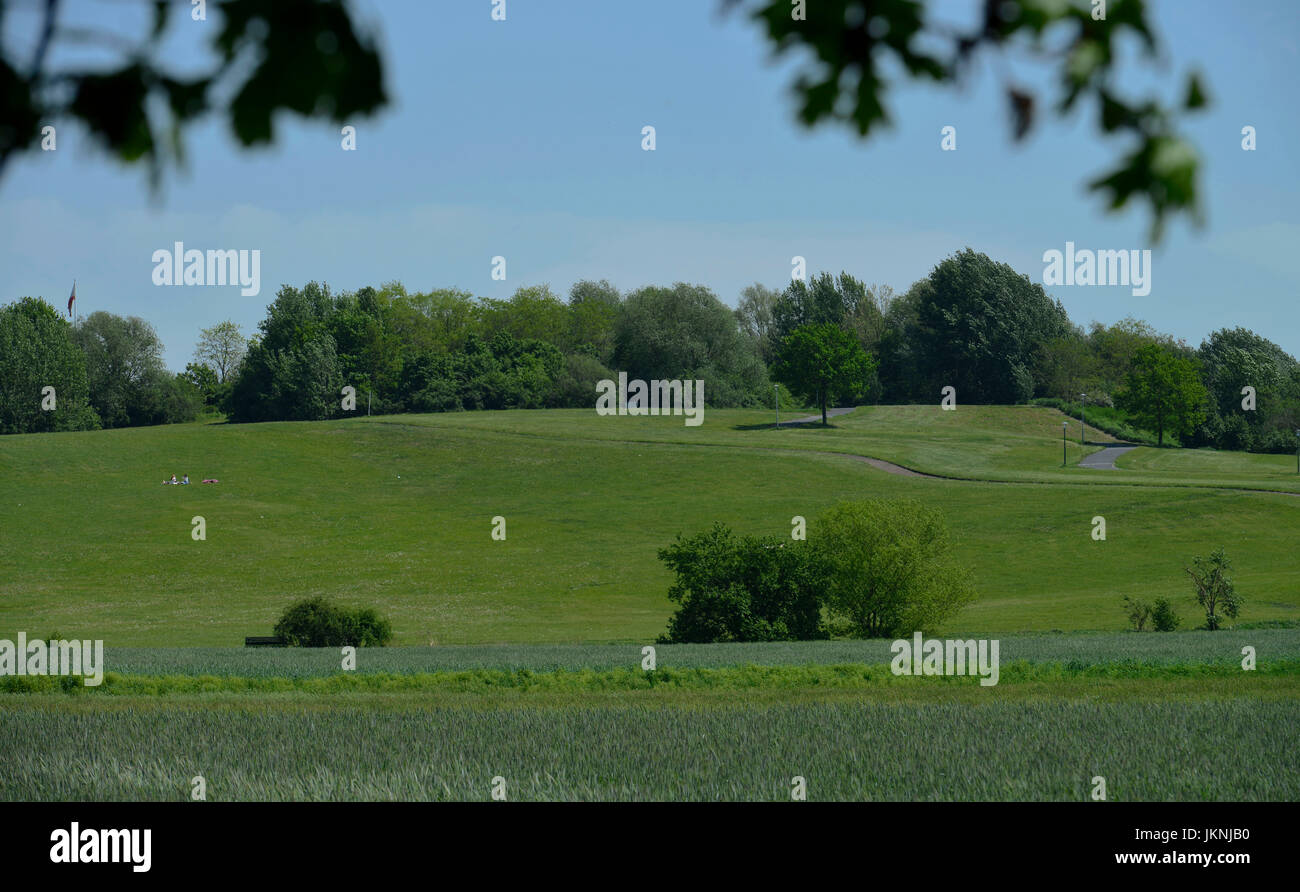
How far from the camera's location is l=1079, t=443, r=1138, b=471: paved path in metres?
79.8

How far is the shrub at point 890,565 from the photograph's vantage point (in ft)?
109

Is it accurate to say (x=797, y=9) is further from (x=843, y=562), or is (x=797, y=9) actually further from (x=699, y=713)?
(x=843, y=562)

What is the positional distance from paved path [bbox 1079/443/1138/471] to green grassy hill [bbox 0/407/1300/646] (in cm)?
157

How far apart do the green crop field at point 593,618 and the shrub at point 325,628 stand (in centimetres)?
347

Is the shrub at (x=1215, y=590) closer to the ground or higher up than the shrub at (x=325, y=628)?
higher up

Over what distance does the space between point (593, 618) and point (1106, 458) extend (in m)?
56.0

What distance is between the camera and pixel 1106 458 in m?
85.1

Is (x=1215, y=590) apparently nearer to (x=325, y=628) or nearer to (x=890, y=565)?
(x=890, y=565)

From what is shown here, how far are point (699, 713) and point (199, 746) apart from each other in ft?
21.5

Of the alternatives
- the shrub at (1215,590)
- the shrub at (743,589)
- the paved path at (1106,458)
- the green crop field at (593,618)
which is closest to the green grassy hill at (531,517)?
the green crop field at (593,618)
